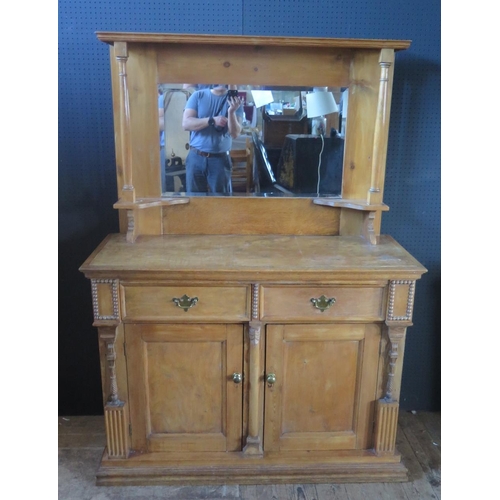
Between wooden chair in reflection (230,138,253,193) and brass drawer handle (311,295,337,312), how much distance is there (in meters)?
0.60

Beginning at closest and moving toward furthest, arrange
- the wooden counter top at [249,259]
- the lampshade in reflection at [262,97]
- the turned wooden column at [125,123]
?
the wooden counter top at [249,259]
the turned wooden column at [125,123]
the lampshade in reflection at [262,97]

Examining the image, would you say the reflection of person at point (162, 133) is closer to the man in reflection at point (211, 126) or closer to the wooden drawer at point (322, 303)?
the man in reflection at point (211, 126)

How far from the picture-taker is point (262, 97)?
200cm

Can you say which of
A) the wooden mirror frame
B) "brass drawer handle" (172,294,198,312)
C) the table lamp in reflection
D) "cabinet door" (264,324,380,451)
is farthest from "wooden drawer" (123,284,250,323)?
the table lamp in reflection

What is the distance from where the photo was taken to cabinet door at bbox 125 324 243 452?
1859 mm

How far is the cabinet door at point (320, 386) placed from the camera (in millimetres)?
1874

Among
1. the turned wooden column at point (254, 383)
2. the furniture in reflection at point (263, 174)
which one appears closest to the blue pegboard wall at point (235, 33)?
the furniture in reflection at point (263, 174)

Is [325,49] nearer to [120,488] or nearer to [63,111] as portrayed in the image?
[63,111]

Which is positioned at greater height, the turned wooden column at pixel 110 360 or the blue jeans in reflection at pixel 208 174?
the blue jeans in reflection at pixel 208 174

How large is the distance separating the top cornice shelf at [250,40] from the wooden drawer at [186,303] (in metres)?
0.93

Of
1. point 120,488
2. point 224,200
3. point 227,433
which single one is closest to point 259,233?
point 224,200

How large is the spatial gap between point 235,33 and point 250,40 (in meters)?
0.21

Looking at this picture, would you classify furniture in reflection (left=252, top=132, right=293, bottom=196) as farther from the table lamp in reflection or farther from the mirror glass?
the table lamp in reflection

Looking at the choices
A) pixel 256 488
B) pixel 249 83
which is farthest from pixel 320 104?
pixel 256 488
